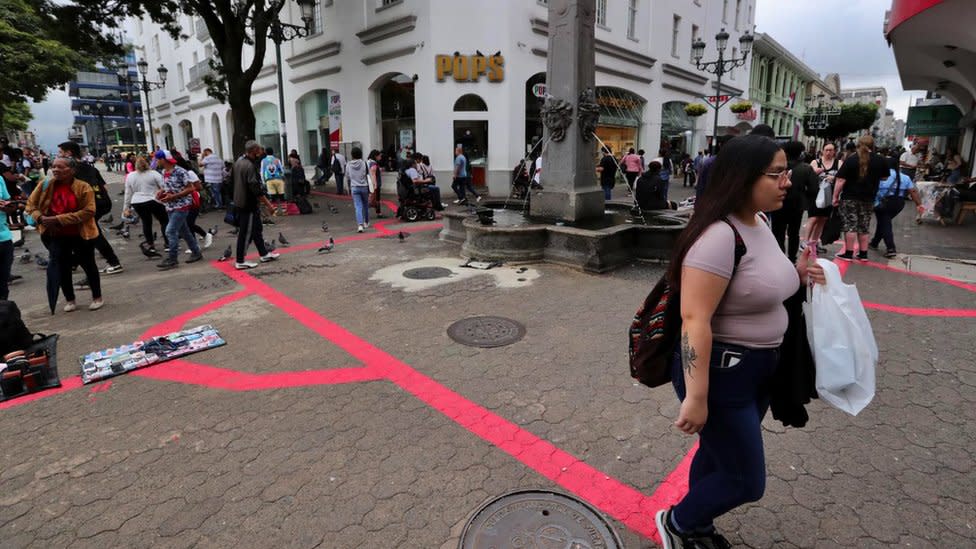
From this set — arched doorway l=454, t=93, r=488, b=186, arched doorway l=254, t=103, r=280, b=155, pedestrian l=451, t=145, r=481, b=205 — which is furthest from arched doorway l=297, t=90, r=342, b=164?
pedestrian l=451, t=145, r=481, b=205

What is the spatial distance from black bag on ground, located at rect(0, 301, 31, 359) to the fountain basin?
5.38 metres

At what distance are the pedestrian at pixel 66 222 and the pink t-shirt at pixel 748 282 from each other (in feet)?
21.8

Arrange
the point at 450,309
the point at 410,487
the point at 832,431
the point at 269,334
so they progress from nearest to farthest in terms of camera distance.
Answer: the point at 410,487 → the point at 832,431 → the point at 269,334 → the point at 450,309

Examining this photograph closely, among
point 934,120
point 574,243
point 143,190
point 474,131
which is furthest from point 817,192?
point 934,120

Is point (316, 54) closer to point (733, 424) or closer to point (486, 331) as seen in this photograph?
point (486, 331)

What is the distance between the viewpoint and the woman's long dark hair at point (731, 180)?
5.95 ft

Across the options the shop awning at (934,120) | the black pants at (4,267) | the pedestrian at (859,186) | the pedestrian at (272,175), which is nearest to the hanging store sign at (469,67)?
the pedestrian at (272,175)

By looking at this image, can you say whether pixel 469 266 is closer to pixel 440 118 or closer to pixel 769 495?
pixel 769 495

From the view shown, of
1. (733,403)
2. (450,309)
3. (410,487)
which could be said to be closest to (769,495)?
(733,403)

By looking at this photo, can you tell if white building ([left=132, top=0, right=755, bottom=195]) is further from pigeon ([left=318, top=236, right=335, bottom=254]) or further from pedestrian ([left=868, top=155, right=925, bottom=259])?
pedestrian ([left=868, top=155, right=925, bottom=259])

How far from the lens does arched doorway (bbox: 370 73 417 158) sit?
19.2 m

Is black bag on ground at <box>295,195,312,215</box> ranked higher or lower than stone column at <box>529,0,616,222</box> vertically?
lower

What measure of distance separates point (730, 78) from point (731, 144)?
35.2 m

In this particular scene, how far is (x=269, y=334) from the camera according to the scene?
203 inches
